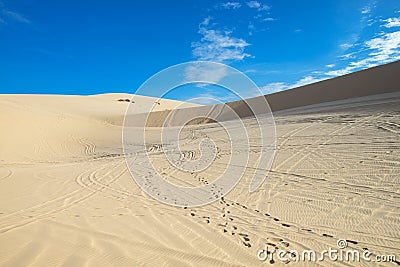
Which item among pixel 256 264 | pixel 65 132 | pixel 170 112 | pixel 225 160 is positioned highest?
pixel 170 112

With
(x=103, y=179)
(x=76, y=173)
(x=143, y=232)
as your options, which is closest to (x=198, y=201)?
(x=143, y=232)

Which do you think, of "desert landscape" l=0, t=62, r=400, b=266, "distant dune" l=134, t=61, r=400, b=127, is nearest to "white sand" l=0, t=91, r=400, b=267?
"desert landscape" l=0, t=62, r=400, b=266

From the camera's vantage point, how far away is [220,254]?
329 cm

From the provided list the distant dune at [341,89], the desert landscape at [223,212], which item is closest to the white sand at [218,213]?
the desert landscape at [223,212]

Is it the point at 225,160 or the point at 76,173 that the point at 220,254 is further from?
the point at 76,173

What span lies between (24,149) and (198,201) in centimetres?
1496
